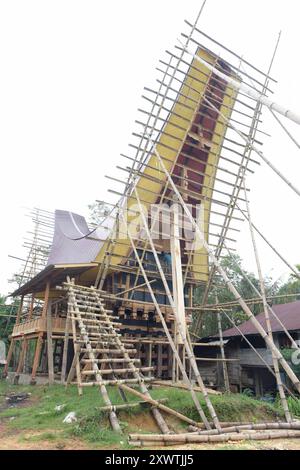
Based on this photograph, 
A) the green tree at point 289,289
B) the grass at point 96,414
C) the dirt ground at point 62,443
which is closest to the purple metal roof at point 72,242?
the grass at point 96,414

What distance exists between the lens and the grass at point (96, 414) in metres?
5.12

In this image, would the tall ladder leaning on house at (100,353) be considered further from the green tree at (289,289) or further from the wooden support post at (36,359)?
the green tree at (289,289)

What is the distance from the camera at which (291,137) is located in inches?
195

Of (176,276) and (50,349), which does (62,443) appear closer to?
(176,276)

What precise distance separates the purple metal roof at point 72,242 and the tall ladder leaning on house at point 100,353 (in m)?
2.94

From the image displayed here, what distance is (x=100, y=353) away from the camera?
9281 millimetres

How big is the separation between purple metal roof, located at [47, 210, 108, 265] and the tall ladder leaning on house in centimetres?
294

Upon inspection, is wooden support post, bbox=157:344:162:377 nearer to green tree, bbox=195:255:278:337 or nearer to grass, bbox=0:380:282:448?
grass, bbox=0:380:282:448

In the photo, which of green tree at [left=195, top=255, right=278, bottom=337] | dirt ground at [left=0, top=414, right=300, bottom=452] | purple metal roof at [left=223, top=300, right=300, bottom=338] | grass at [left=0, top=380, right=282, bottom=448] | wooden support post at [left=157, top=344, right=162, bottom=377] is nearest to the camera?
dirt ground at [left=0, top=414, right=300, bottom=452]

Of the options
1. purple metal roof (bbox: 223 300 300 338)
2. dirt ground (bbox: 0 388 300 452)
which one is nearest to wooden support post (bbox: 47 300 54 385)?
dirt ground (bbox: 0 388 300 452)

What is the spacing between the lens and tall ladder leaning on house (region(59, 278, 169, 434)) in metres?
6.28

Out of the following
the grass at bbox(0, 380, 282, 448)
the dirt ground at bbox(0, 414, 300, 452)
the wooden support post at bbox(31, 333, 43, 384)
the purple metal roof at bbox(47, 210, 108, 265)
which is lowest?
the dirt ground at bbox(0, 414, 300, 452)
